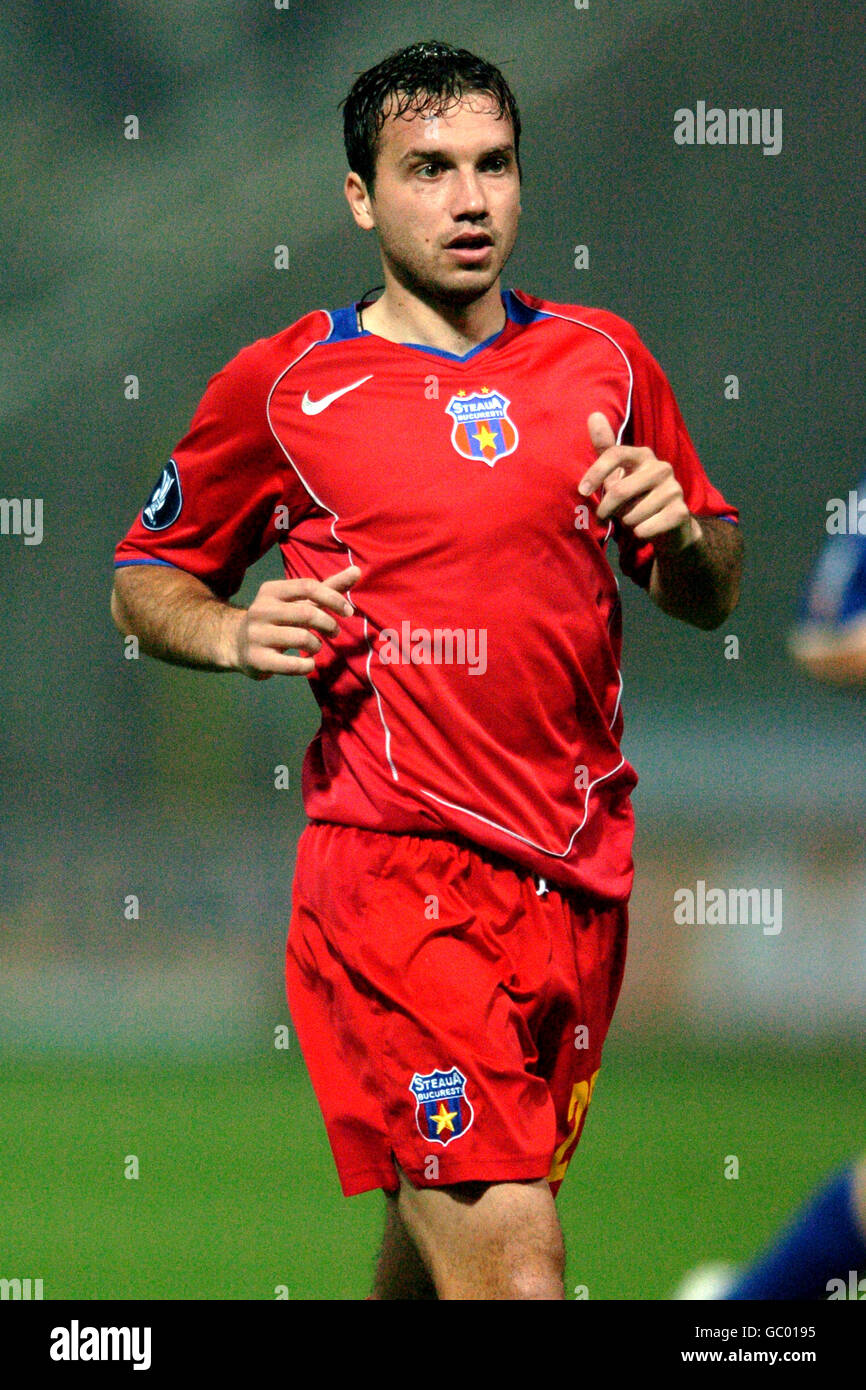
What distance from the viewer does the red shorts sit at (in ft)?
8.62

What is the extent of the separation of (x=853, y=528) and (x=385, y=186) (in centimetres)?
91

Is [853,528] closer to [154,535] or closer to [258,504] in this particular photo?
[258,504]

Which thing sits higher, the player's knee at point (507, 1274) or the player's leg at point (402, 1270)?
the player's knee at point (507, 1274)

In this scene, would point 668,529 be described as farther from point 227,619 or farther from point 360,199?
point 360,199

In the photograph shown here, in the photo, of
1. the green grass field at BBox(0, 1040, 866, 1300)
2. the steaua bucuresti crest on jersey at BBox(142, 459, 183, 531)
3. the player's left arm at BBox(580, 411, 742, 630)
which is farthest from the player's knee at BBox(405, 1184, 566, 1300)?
the green grass field at BBox(0, 1040, 866, 1300)

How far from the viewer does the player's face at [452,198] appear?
2863mm

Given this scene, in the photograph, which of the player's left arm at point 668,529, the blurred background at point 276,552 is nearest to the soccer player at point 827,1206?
the player's left arm at point 668,529

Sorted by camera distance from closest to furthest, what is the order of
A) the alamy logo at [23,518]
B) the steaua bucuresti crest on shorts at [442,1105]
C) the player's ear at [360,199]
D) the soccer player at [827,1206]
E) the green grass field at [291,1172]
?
the soccer player at [827,1206]
the steaua bucuresti crest on shorts at [442,1105]
the player's ear at [360,199]
the green grass field at [291,1172]
the alamy logo at [23,518]

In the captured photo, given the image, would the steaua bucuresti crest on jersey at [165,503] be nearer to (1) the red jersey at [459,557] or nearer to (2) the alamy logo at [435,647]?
(1) the red jersey at [459,557]

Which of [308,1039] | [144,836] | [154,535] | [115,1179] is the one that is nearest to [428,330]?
[154,535]

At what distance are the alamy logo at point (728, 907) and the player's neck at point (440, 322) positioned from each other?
319 cm

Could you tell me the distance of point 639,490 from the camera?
2629 millimetres

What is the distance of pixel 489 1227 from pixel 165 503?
126 centimetres
